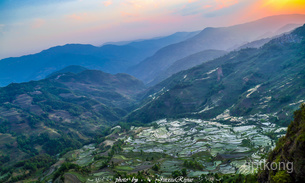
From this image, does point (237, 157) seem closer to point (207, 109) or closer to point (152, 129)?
point (152, 129)

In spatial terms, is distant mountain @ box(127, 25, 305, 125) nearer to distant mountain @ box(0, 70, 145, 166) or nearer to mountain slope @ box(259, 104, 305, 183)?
distant mountain @ box(0, 70, 145, 166)

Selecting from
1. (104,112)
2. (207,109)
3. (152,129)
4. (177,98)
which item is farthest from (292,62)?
(104,112)

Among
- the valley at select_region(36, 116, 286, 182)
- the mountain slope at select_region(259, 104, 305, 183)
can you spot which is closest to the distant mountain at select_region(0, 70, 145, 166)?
the valley at select_region(36, 116, 286, 182)

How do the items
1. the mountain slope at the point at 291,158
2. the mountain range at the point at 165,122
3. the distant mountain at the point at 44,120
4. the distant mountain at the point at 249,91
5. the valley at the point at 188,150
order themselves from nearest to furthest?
the mountain slope at the point at 291,158, the valley at the point at 188,150, the mountain range at the point at 165,122, the distant mountain at the point at 249,91, the distant mountain at the point at 44,120

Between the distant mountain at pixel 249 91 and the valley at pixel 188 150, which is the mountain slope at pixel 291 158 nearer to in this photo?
the valley at pixel 188 150

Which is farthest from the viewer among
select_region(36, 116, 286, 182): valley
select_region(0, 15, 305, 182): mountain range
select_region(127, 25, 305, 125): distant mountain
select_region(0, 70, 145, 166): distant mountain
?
select_region(0, 70, 145, 166): distant mountain

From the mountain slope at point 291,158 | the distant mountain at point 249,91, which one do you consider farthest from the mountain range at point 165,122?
the distant mountain at point 249,91

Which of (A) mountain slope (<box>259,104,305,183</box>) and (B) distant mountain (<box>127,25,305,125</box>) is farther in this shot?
(B) distant mountain (<box>127,25,305,125</box>)

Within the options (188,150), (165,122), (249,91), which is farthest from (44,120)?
(249,91)
